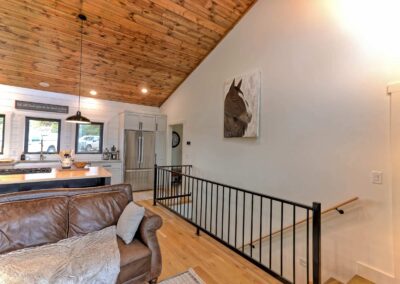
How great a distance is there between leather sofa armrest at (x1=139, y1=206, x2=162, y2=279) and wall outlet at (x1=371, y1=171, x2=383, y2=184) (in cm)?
239

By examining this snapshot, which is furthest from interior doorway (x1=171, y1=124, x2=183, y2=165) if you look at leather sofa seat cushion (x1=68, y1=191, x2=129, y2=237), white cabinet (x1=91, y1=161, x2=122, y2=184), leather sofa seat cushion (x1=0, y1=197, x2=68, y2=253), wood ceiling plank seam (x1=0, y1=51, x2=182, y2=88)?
leather sofa seat cushion (x1=0, y1=197, x2=68, y2=253)

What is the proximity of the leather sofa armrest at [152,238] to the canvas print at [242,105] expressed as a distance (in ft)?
7.47

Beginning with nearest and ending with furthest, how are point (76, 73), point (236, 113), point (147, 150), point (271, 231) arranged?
point (271, 231)
point (236, 113)
point (76, 73)
point (147, 150)

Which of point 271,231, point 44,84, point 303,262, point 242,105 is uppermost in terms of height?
point 44,84

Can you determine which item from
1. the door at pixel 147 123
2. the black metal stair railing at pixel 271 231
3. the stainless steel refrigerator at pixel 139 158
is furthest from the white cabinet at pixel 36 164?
the black metal stair railing at pixel 271 231

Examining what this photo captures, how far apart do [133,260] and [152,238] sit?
0.89 ft

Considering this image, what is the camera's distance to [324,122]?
9.11ft

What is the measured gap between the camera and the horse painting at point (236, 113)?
384cm

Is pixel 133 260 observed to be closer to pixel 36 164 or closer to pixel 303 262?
pixel 303 262

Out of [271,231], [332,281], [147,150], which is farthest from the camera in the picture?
[147,150]

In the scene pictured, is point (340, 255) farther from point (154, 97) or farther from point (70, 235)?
point (154, 97)

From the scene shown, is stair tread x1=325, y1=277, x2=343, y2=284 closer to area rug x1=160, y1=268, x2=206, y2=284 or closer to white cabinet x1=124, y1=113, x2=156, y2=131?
area rug x1=160, y1=268, x2=206, y2=284

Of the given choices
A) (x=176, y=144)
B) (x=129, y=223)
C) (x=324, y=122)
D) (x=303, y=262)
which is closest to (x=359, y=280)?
(x=303, y=262)

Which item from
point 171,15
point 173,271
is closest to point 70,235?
point 173,271
